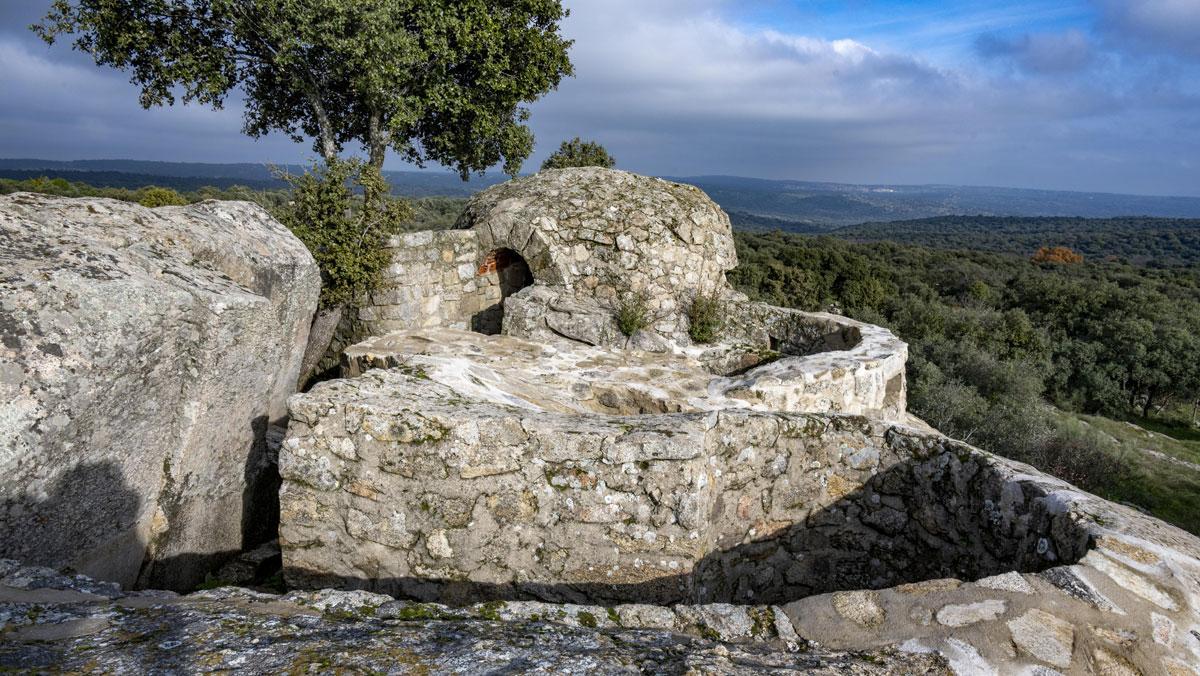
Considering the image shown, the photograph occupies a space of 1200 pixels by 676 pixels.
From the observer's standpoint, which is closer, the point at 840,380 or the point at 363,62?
the point at 840,380

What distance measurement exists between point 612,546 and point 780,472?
4.17 ft

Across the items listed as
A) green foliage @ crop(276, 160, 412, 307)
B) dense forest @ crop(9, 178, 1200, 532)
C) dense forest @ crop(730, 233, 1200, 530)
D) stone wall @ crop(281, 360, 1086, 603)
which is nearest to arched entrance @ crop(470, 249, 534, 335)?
dense forest @ crop(9, 178, 1200, 532)

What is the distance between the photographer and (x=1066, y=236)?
89625mm

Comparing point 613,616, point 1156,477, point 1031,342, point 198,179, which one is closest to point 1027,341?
point 1031,342

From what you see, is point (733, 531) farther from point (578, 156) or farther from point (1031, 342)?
point (1031, 342)

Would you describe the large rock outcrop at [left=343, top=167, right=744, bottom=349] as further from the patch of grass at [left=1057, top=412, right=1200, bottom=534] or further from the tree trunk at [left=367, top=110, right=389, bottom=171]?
the patch of grass at [left=1057, top=412, right=1200, bottom=534]

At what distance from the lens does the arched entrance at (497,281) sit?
845 centimetres

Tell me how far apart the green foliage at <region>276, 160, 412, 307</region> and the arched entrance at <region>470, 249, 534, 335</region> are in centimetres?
140

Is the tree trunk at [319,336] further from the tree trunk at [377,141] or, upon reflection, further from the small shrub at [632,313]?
the tree trunk at [377,141]

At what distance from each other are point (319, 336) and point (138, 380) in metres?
4.08

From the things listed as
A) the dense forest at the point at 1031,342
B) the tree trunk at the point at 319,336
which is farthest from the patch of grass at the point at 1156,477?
the tree trunk at the point at 319,336

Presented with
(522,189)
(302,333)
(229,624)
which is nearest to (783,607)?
(229,624)

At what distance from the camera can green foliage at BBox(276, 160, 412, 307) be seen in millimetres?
7078

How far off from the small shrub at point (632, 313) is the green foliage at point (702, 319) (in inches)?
26.0
